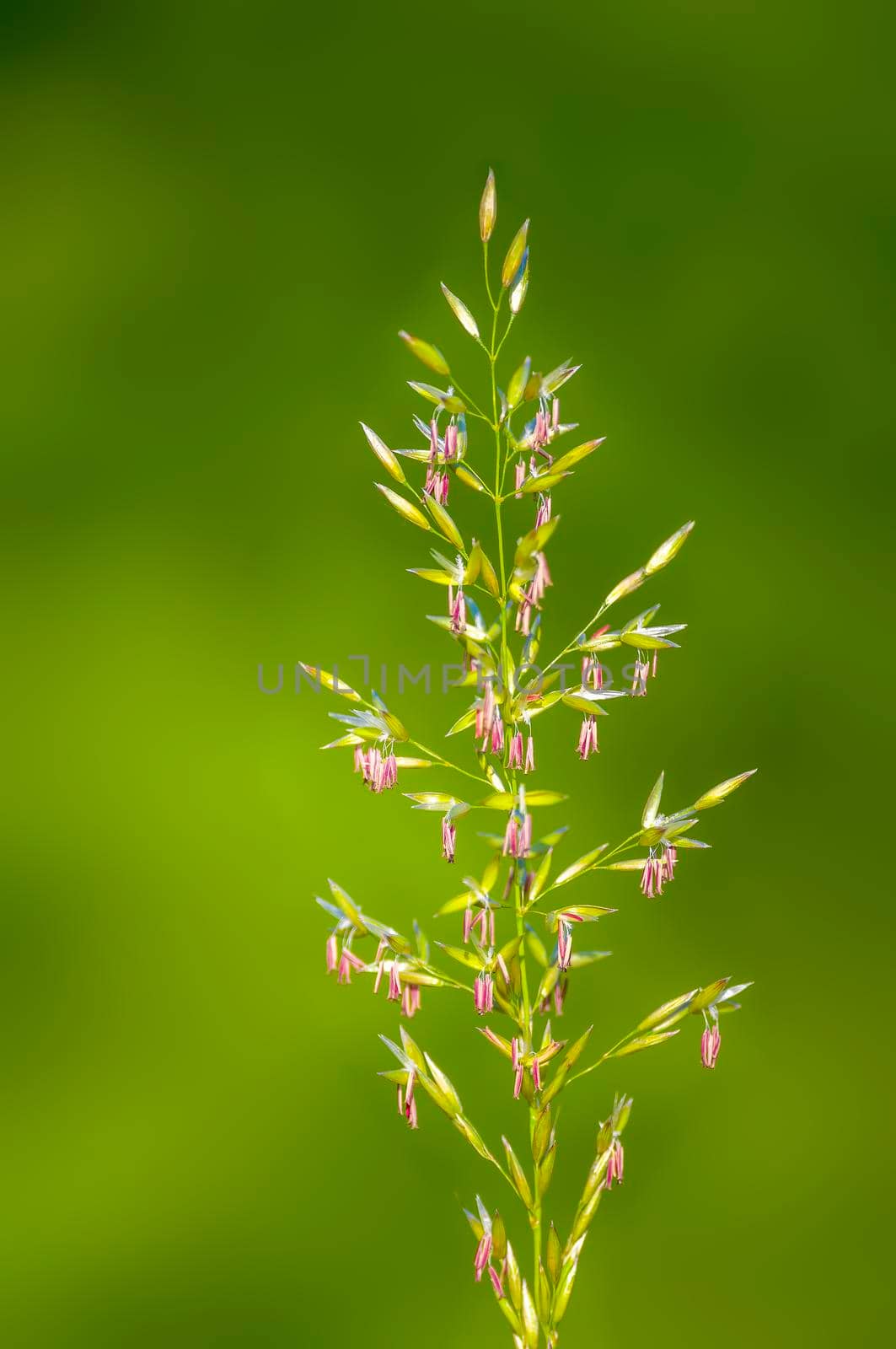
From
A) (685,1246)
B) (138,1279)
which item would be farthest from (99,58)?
(685,1246)

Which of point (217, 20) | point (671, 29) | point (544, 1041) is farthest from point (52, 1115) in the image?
point (671, 29)

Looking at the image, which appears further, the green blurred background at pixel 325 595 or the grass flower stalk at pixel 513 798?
the green blurred background at pixel 325 595

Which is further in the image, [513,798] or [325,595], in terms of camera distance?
[325,595]

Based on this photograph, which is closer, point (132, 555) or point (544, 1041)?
point (544, 1041)

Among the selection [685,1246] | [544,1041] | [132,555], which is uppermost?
[132,555]

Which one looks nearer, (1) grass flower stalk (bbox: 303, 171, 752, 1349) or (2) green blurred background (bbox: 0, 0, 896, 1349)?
(1) grass flower stalk (bbox: 303, 171, 752, 1349)

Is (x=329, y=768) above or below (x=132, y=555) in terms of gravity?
below

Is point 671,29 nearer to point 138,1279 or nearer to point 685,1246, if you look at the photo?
point 685,1246
